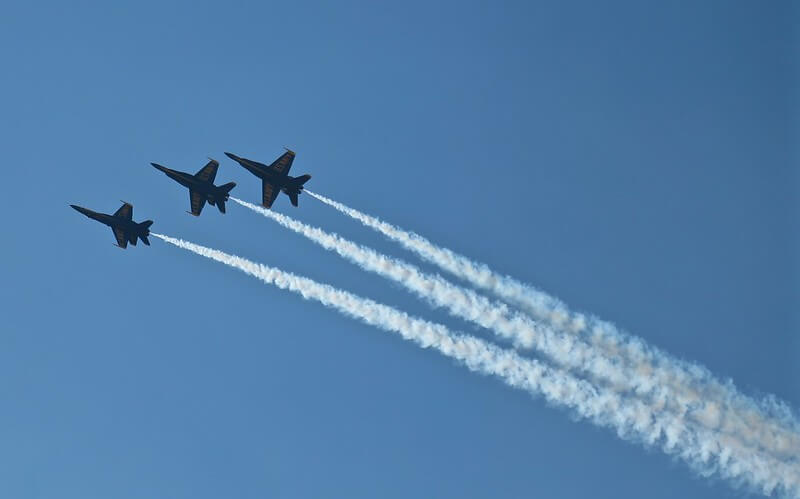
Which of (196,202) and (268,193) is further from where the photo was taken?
(196,202)

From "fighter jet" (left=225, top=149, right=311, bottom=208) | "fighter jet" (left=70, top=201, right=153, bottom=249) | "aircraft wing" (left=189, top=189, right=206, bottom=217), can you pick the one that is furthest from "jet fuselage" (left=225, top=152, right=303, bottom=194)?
"fighter jet" (left=70, top=201, right=153, bottom=249)

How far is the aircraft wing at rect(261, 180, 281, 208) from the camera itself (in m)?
91.5

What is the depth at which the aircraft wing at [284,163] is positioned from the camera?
3597 inches

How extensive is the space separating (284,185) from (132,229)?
13.7m

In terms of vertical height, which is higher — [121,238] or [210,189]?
[210,189]

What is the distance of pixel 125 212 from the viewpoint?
93812 mm

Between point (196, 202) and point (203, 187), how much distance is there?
1.46 meters

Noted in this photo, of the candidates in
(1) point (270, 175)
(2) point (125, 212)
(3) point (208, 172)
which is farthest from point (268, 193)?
A: (2) point (125, 212)

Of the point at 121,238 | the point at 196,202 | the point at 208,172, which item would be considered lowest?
the point at 121,238

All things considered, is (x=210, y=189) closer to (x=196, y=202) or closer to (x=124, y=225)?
(x=196, y=202)

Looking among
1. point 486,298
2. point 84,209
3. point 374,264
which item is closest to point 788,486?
point 486,298

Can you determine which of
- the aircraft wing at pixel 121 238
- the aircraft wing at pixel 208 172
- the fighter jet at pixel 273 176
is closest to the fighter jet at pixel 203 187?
the aircraft wing at pixel 208 172

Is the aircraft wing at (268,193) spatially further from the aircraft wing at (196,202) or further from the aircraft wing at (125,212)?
the aircraft wing at (125,212)

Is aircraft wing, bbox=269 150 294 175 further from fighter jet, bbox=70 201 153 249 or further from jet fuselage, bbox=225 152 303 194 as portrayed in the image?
fighter jet, bbox=70 201 153 249
